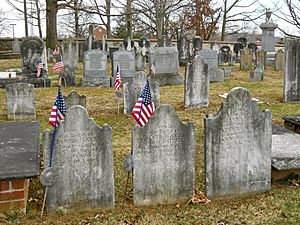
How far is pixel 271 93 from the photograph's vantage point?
1356 cm

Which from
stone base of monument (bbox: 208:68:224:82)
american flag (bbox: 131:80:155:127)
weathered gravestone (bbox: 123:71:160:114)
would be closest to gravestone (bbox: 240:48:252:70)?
stone base of monument (bbox: 208:68:224:82)

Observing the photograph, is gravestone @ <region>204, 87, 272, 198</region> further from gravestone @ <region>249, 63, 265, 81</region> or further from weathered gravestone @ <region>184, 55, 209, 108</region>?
gravestone @ <region>249, 63, 265, 81</region>

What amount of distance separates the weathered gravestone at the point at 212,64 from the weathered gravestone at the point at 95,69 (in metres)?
4.57

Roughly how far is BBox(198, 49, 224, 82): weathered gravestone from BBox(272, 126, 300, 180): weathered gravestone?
10579mm

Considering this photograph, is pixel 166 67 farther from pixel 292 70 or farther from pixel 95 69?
pixel 292 70

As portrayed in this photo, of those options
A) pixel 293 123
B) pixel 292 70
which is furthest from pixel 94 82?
pixel 293 123

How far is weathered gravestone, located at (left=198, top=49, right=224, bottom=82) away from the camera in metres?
16.9

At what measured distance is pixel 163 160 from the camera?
479 centimetres

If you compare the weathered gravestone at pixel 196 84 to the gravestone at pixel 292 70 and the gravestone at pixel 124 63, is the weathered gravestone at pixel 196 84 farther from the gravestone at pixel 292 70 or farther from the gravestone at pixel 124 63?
the gravestone at pixel 124 63

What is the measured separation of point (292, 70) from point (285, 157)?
21.5ft

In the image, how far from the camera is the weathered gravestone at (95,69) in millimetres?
15102

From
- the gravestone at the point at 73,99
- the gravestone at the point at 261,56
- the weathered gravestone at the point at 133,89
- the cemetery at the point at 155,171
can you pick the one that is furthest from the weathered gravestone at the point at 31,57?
the gravestone at the point at 261,56

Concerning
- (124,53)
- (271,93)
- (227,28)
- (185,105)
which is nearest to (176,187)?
(185,105)

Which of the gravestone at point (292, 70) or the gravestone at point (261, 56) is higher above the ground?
the gravestone at point (261, 56)
